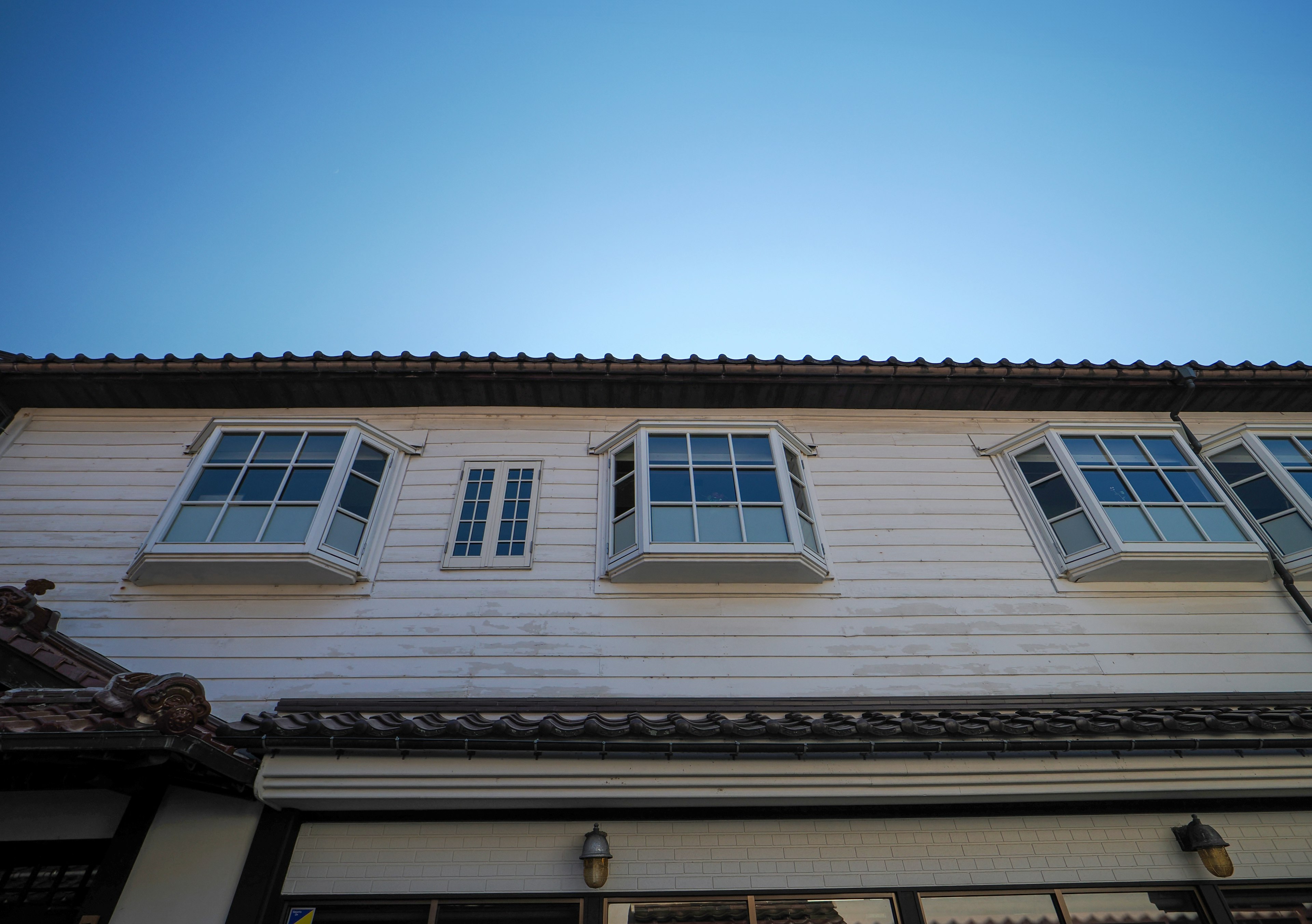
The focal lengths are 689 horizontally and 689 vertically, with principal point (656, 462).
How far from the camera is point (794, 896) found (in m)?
5.00

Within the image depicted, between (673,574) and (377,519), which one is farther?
(377,519)

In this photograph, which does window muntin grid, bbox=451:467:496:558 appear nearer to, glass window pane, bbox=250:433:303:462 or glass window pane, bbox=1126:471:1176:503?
glass window pane, bbox=250:433:303:462

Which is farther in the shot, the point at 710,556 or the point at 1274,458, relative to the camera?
the point at 1274,458

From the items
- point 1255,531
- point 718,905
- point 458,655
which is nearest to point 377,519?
point 458,655

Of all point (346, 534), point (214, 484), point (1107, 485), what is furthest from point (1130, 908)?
point (214, 484)

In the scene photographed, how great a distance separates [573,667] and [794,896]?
2.61m

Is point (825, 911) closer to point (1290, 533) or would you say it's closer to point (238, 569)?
point (238, 569)

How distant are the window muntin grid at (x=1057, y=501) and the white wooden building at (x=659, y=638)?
50 millimetres

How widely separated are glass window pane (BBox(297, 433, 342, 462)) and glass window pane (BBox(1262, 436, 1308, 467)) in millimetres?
11099

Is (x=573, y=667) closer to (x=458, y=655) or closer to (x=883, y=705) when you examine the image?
(x=458, y=655)

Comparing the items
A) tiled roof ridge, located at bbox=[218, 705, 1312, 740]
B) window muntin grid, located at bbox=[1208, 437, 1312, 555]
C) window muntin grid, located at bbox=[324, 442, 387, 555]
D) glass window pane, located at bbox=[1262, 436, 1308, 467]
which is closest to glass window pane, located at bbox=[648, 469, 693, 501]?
tiled roof ridge, located at bbox=[218, 705, 1312, 740]

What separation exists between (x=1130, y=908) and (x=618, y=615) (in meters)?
4.62

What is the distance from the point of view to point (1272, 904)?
17.2ft

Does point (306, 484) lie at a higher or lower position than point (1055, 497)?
higher
